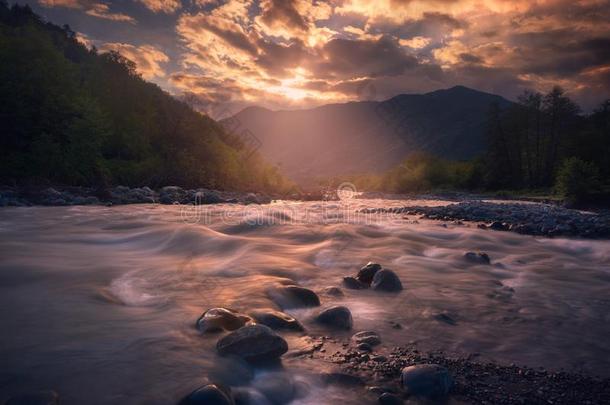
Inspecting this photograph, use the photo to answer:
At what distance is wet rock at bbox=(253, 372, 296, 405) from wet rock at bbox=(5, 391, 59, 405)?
1.55 m

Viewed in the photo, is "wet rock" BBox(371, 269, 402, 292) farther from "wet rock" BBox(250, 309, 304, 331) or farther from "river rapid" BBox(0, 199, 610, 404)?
"wet rock" BBox(250, 309, 304, 331)

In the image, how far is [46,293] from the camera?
212 inches

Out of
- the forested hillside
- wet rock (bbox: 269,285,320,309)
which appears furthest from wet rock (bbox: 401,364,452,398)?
the forested hillside

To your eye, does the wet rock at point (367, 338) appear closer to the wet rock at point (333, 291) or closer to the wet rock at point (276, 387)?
the wet rock at point (276, 387)

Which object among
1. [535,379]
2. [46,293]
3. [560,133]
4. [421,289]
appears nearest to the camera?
[535,379]

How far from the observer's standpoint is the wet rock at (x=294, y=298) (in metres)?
5.31

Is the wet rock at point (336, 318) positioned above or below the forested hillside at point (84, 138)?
below

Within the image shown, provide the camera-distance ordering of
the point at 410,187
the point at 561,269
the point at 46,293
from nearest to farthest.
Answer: the point at 46,293, the point at 561,269, the point at 410,187

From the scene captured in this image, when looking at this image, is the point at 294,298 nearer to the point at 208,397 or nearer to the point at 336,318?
the point at 336,318

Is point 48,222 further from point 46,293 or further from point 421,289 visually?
point 421,289

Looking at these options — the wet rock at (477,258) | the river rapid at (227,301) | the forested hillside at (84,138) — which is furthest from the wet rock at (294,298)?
the forested hillside at (84,138)

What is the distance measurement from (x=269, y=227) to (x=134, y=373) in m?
10.6

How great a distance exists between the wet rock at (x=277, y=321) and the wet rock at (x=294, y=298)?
2.00 ft

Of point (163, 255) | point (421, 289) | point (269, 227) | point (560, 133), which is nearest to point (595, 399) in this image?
point (421, 289)
